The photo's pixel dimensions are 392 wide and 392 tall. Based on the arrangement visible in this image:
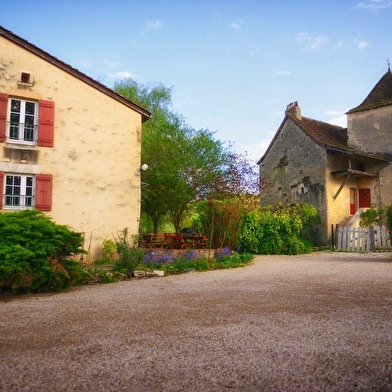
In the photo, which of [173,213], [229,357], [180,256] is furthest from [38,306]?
[173,213]

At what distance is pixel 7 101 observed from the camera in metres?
11.9

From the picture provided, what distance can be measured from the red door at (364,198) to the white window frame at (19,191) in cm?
1815

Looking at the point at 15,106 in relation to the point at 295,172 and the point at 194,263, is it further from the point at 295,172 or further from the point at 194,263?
the point at 295,172

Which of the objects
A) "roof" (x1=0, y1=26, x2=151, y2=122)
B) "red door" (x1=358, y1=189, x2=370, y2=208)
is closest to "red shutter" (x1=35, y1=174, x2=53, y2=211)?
"roof" (x1=0, y1=26, x2=151, y2=122)

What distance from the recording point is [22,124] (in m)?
12.1

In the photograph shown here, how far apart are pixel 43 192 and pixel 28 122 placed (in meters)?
2.29

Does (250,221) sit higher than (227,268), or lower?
higher

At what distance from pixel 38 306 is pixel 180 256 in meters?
6.00

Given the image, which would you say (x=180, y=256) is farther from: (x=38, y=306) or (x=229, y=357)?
(x=229, y=357)

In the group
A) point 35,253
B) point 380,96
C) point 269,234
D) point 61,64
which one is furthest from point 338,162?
point 35,253

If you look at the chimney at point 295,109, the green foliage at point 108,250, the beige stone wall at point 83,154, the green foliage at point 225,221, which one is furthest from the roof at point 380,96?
the green foliage at point 108,250

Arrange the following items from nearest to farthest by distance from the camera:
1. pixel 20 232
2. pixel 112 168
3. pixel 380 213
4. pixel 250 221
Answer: pixel 20 232 → pixel 112 168 → pixel 250 221 → pixel 380 213

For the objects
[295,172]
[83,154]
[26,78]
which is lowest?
[83,154]

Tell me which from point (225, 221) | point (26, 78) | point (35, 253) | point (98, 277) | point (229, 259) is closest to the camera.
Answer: point (35, 253)
